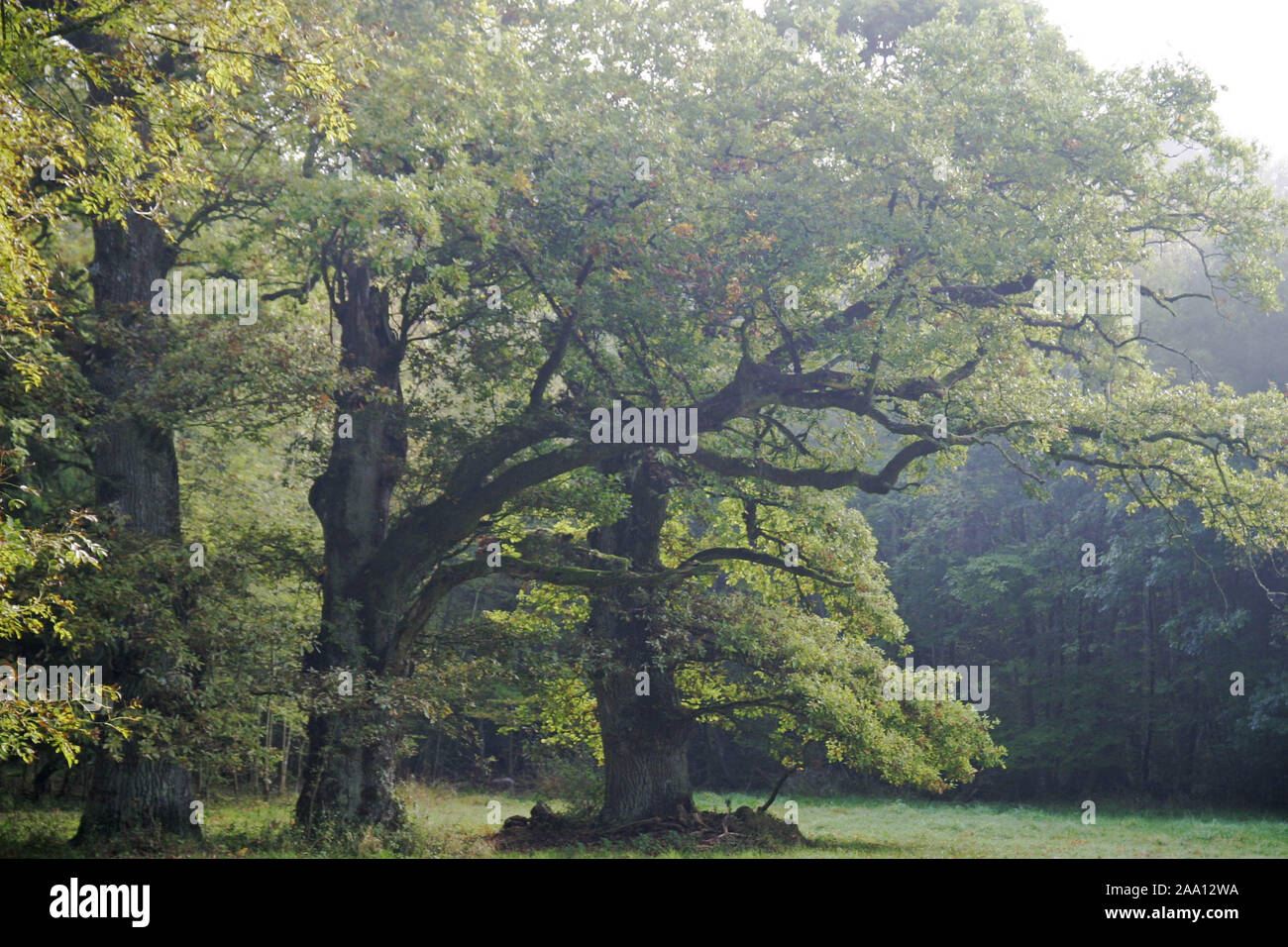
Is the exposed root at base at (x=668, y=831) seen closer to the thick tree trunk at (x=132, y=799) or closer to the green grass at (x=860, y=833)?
the green grass at (x=860, y=833)

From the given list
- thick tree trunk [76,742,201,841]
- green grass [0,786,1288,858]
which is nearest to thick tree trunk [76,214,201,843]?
thick tree trunk [76,742,201,841]

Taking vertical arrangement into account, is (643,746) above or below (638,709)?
below

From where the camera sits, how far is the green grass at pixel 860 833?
44.6ft

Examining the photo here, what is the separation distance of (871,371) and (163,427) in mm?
8733

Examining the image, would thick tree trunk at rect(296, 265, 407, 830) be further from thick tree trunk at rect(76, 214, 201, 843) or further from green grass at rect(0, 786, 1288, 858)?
thick tree trunk at rect(76, 214, 201, 843)

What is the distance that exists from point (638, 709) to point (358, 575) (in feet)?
17.3

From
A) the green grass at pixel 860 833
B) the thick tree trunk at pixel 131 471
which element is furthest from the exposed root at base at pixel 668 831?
the thick tree trunk at pixel 131 471

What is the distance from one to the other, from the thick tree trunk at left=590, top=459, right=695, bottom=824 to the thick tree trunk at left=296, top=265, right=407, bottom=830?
12.3ft

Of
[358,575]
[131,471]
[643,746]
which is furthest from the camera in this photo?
[643,746]

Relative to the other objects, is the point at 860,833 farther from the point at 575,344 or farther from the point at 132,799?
the point at 132,799

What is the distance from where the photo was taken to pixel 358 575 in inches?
597

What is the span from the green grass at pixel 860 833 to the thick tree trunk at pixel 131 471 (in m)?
0.70

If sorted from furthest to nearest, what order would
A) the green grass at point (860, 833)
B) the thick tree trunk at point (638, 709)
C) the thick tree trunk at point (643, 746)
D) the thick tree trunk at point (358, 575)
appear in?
the thick tree trunk at point (643, 746)
the thick tree trunk at point (638, 709)
the thick tree trunk at point (358, 575)
the green grass at point (860, 833)

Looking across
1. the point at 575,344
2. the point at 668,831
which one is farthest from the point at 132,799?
the point at 575,344
